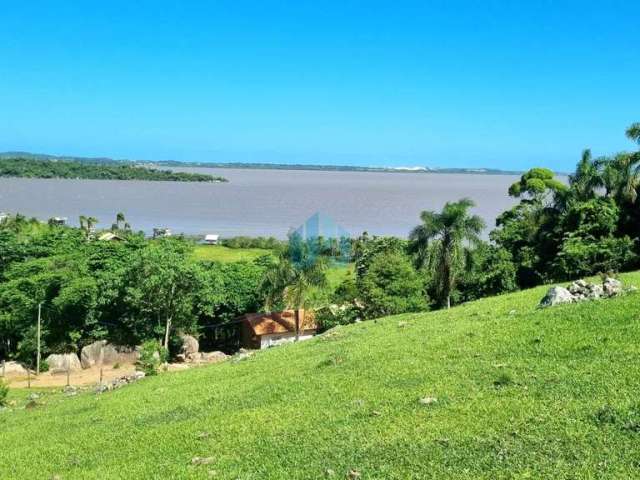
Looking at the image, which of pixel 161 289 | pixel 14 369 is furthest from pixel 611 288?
pixel 14 369

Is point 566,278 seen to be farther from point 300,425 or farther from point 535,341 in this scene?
point 300,425

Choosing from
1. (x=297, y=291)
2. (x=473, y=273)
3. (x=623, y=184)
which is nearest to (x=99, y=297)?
(x=297, y=291)

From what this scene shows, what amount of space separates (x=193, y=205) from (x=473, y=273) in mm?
109028

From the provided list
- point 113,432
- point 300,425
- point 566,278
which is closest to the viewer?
point 300,425

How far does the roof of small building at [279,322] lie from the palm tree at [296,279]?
437 cm

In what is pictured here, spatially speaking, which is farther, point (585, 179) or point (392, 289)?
point (585, 179)

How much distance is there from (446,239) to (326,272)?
308 inches

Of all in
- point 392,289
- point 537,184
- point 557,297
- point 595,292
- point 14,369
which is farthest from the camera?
point 537,184

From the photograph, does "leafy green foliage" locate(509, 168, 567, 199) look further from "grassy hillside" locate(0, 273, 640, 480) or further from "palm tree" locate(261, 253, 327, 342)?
"grassy hillside" locate(0, 273, 640, 480)

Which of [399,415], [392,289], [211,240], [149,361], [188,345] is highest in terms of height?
[399,415]

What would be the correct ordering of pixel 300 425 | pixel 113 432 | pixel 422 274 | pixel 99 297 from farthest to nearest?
pixel 99 297 → pixel 422 274 → pixel 113 432 → pixel 300 425

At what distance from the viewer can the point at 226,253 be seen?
72.4 m

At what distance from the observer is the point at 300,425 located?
1077 centimetres

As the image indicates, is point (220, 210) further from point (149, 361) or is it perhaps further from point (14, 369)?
point (149, 361)
